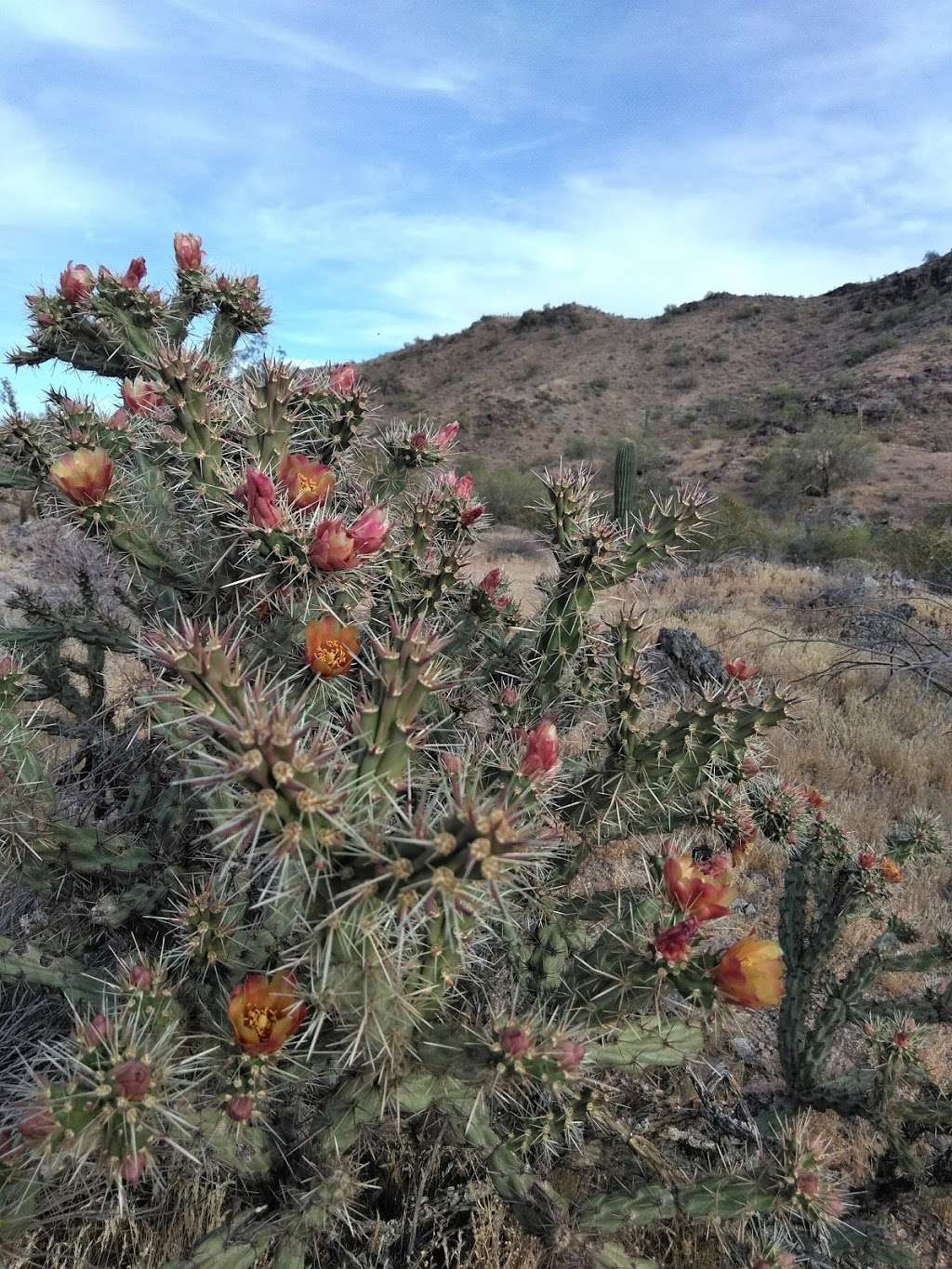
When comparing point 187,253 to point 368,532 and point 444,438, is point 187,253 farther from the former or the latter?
point 368,532

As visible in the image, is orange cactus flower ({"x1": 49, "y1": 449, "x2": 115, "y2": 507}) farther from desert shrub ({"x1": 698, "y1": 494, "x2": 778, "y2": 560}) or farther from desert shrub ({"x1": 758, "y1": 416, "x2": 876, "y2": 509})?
desert shrub ({"x1": 758, "y1": 416, "x2": 876, "y2": 509})

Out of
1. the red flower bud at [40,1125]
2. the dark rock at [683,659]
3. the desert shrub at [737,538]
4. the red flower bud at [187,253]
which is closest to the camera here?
the red flower bud at [40,1125]

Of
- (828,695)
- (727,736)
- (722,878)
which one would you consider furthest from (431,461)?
(828,695)

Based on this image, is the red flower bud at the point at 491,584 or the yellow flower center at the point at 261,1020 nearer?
the yellow flower center at the point at 261,1020

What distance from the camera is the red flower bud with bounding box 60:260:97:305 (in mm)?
3210

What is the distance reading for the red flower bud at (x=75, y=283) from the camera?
10.5 feet

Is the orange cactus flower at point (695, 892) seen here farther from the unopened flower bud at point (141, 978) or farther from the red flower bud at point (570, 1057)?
the unopened flower bud at point (141, 978)

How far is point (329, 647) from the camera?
1.99m

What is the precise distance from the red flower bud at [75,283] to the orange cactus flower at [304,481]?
167 centimetres

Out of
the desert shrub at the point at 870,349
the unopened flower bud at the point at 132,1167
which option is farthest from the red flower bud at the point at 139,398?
the desert shrub at the point at 870,349

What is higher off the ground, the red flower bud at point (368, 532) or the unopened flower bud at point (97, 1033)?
the red flower bud at point (368, 532)

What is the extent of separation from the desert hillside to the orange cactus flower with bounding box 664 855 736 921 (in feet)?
69.5

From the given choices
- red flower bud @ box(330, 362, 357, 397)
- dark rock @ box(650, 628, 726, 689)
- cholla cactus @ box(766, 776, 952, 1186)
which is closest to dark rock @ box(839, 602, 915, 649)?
dark rock @ box(650, 628, 726, 689)

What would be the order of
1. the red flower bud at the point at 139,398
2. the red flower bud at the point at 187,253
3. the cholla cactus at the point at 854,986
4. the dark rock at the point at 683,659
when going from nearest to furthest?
the cholla cactus at the point at 854,986 < the red flower bud at the point at 139,398 < the red flower bud at the point at 187,253 < the dark rock at the point at 683,659
